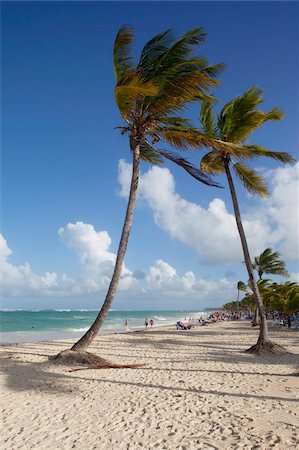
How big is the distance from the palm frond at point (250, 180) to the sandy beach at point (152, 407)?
22.3 feet

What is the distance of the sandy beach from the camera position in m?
5.57

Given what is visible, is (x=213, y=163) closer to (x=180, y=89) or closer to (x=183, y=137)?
(x=183, y=137)

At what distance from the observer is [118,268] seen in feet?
41.7

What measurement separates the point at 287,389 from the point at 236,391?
47.7 inches

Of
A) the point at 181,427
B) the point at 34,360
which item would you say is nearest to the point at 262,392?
the point at 181,427

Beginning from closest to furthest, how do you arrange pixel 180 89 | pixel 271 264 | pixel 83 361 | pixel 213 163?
pixel 83 361 < pixel 180 89 < pixel 213 163 < pixel 271 264

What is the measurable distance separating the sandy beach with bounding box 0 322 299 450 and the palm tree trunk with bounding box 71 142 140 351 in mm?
1440

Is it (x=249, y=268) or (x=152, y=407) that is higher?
(x=249, y=268)

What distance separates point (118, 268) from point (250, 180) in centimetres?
683

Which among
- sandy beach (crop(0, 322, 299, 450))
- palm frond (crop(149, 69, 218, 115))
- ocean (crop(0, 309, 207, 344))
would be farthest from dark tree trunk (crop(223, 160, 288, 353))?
ocean (crop(0, 309, 207, 344))

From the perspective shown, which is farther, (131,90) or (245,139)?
(245,139)

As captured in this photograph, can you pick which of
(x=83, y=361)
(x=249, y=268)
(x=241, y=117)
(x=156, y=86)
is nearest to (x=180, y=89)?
(x=156, y=86)

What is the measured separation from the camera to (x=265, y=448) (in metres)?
5.12

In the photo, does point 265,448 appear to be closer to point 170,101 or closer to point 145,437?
point 145,437
